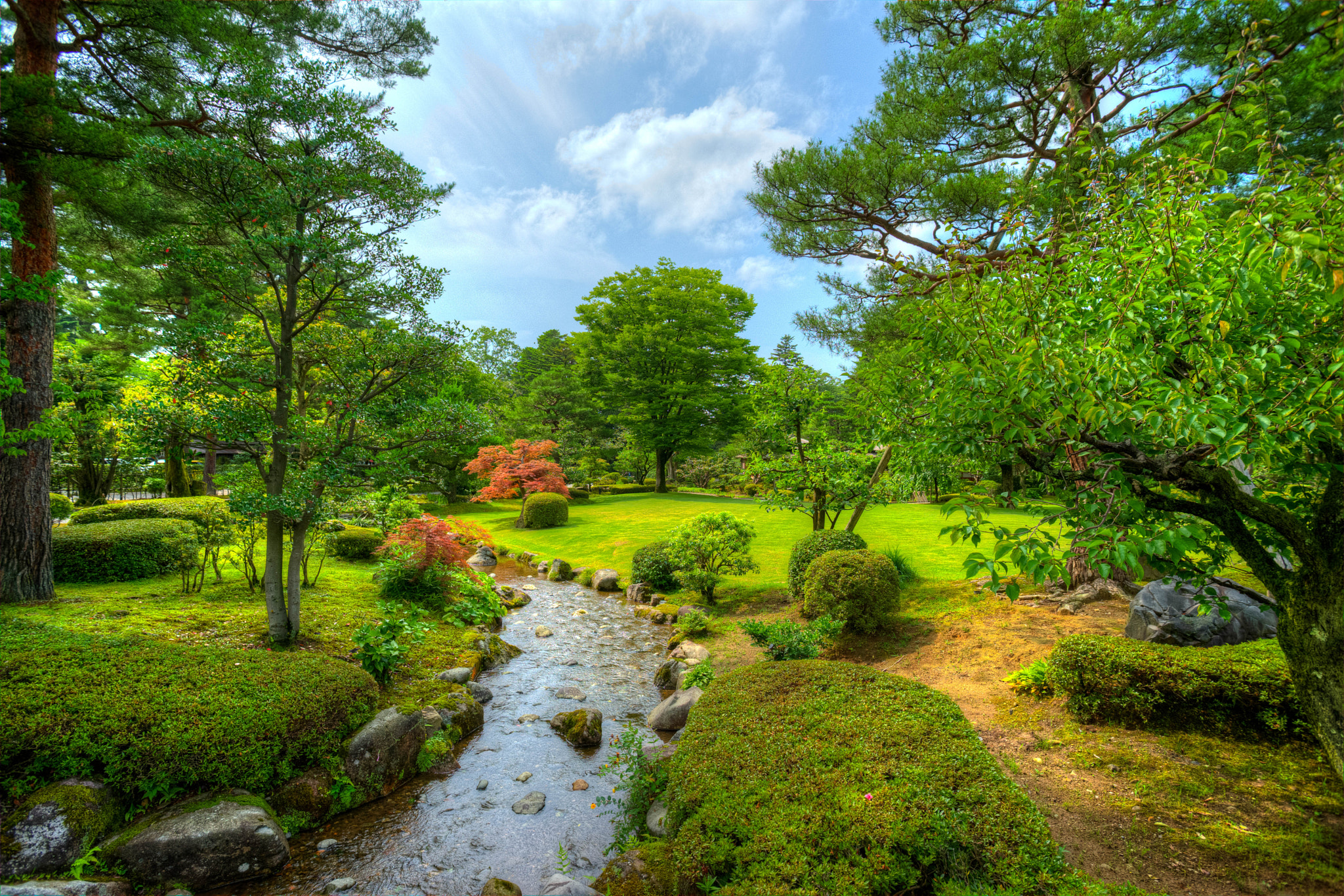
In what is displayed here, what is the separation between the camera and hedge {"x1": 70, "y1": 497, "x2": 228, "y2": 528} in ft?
32.2

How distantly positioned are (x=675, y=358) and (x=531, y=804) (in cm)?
2350

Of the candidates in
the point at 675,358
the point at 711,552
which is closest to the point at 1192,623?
the point at 711,552

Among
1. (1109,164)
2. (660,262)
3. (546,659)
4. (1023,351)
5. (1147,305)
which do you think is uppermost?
(660,262)

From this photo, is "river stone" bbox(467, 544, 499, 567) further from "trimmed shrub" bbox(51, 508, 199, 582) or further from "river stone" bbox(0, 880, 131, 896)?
"river stone" bbox(0, 880, 131, 896)

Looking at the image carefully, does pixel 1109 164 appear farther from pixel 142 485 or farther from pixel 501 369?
pixel 501 369

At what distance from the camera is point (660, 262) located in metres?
28.6

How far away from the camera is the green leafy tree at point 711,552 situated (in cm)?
1003

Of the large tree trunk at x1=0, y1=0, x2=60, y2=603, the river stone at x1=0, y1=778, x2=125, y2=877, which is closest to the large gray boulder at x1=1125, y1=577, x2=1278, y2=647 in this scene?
the river stone at x1=0, y1=778, x2=125, y2=877

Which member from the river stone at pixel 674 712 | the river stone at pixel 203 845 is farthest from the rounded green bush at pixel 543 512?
the river stone at pixel 203 845

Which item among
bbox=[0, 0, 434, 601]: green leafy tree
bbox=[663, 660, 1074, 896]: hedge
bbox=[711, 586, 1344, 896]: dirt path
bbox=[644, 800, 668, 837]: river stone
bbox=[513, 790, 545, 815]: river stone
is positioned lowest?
bbox=[513, 790, 545, 815]: river stone

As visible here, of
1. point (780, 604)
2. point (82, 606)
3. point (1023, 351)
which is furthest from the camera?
point (780, 604)

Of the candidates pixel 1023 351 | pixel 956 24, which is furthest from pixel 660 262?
pixel 1023 351

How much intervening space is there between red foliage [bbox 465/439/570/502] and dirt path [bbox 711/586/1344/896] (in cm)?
1764

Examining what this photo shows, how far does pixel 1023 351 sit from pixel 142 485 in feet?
83.2
